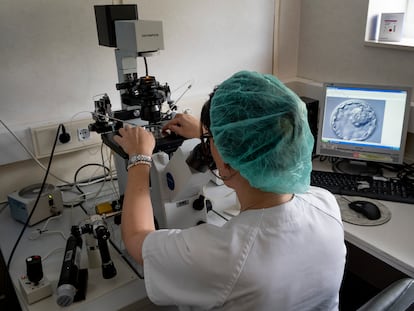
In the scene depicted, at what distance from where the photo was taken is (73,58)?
1700mm

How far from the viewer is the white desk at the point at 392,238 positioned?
4.05 ft

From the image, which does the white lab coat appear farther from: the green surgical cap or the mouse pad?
the mouse pad

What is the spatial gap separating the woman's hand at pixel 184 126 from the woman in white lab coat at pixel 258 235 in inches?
14.5

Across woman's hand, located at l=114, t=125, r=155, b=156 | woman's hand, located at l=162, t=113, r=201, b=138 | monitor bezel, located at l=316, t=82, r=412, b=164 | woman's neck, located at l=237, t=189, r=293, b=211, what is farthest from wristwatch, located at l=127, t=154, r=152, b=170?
monitor bezel, located at l=316, t=82, r=412, b=164

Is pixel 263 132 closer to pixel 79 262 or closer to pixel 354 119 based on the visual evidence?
pixel 79 262

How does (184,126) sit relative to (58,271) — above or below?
above

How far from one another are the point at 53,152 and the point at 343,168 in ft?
4.39

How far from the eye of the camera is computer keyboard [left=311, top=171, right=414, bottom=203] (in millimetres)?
1568

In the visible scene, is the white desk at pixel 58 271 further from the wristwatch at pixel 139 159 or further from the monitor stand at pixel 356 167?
the monitor stand at pixel 356 167

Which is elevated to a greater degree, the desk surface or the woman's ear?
the woman's ear

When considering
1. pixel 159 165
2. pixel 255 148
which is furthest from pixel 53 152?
pixel 255 148

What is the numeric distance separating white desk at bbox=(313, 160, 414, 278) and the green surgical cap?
0.56 m

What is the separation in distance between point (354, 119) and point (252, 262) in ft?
3.92

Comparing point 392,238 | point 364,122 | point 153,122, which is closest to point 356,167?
point 364,122
